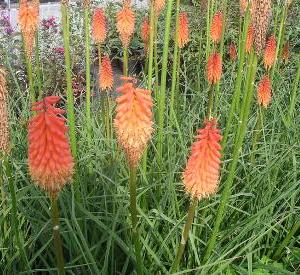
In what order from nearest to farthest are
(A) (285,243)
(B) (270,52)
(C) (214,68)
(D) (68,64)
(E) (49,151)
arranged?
1. (E) (49,151)
2. (D) (68,64)
3. (A) (285,243)
4. (C) (214,68)
5. (B) (270,52)

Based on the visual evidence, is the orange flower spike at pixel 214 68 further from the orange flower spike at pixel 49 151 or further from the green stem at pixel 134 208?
the orange flower spike at pixel 49 151

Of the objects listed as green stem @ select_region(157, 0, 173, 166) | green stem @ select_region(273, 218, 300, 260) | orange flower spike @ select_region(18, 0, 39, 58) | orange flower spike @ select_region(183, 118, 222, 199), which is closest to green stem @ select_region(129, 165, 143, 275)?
orange flower spike @ select_region(183, 118, 222, 199)

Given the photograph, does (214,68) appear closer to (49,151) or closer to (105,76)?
(105,76)

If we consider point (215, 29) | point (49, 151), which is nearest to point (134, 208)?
point (49, 151)

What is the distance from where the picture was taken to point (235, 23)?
727 cm

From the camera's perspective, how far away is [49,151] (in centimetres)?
176

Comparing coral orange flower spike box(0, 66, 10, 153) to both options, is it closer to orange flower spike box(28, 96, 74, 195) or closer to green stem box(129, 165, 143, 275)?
orange flower spike box(28, 96, 74, 195)

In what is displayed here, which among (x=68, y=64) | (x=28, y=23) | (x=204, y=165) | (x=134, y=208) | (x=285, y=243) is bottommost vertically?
(x=285, y=243)

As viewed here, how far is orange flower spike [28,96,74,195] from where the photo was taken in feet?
5.79

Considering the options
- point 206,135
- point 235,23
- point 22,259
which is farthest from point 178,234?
point 235,23

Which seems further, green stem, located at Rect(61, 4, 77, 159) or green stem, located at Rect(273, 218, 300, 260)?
green stem, located at Rect(273, 218, 300, 260)

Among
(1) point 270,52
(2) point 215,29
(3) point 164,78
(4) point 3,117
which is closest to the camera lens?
(4) point 3,117

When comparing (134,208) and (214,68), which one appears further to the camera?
(214,68)

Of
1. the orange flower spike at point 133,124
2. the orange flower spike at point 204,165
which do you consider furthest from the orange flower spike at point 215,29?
the orange flower spike at point 133,124
